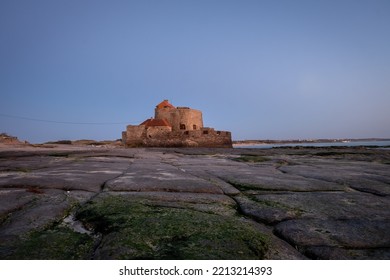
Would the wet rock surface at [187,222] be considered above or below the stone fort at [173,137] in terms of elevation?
below

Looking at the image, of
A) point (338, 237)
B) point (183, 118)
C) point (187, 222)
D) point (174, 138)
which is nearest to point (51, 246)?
point (187, 222)

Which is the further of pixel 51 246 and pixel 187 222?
pixel 187 222

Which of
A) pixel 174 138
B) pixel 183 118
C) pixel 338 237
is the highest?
pixel 183 118

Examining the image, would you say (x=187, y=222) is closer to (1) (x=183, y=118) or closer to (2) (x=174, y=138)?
(2) (x=174, y=138)

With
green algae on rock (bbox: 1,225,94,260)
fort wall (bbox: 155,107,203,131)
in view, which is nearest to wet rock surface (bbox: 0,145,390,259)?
green algae on rock (bbox: 1,225,94,260)

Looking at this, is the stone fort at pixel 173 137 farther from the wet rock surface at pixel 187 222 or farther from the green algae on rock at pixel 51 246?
the green algae on rock at pixel 51 246

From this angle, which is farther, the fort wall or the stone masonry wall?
the fort wall

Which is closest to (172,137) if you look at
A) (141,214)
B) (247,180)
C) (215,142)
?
(215,142)

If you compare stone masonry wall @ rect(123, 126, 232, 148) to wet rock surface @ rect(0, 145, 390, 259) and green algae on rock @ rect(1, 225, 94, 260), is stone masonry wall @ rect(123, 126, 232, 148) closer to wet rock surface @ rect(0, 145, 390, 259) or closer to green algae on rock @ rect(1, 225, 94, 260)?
wet rock surface @ rect(0, 145, 390, 259)

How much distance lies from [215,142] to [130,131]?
753 centimetres

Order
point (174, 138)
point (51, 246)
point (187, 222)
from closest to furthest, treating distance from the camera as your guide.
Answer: point (51, 246), point (187, 222), point (174, 138)

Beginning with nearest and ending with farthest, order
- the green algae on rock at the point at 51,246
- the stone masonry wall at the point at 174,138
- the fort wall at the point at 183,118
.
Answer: the green algae on rock at the point at 51,246 < the stone masonry wall at the point at 174,138 < the fort wall at the point at 183,118

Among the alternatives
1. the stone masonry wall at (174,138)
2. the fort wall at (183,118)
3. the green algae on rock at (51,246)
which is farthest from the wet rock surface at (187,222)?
the fort wall at (183,118)
